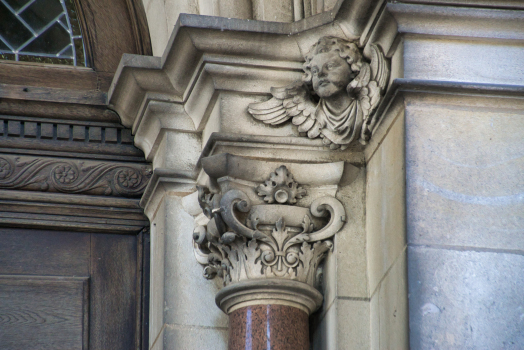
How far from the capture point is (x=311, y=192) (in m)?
3.37

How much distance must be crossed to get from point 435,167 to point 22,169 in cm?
177

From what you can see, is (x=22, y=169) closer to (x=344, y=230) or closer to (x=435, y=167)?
(x=344, y=230)

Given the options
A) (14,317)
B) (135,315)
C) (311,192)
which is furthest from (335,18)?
(14,317)

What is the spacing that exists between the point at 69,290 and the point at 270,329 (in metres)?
0.99

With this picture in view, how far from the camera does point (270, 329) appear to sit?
10.4ft

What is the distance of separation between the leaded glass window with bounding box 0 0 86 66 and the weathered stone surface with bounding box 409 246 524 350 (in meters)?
1.99

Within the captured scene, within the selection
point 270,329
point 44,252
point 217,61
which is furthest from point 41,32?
point 270,329

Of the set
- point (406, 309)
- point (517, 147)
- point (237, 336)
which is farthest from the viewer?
point (237, 336)

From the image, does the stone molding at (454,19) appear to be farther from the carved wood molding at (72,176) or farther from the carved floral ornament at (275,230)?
the carved wood molding at (72,176)

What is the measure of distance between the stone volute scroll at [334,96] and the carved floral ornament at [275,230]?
0.20m

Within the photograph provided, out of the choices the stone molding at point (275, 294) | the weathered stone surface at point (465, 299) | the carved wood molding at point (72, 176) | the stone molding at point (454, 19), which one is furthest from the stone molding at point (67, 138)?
the weathered stone surface at point (465, 299)

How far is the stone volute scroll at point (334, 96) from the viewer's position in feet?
10.4

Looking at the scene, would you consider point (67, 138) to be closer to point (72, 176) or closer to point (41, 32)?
point (72, 176)

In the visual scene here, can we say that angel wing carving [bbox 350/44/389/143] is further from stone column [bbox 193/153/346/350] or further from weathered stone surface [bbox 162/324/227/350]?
weathered stone surface [bbox 162/324/227/350]
